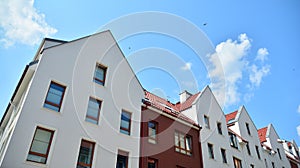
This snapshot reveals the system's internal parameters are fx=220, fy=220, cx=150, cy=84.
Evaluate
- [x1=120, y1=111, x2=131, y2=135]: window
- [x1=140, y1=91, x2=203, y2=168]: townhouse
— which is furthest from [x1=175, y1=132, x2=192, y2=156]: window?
[x1=120, y1=111, x2=131, y2=135]: window

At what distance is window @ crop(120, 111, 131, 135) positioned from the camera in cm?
1523

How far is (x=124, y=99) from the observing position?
16.2 m

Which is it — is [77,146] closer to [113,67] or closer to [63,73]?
[63,73]

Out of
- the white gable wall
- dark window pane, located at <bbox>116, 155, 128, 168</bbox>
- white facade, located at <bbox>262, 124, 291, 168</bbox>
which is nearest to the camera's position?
dark window pane, located at <bbox>116, 155, 128, 168</bbox>

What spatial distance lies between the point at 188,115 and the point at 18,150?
15778mm

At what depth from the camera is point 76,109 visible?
13070 mm

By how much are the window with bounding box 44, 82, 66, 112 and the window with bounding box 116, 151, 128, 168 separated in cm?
478

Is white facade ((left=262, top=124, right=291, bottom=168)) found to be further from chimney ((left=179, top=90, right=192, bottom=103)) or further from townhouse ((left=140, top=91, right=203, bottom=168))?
townhouse ((left=140, top=91, right=203, bottom=168))

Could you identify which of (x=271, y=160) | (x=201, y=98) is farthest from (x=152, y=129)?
(x=271, y=160)

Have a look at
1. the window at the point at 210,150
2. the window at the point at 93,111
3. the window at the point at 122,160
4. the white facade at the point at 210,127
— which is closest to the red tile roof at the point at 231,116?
the white facade at the point at 210,127

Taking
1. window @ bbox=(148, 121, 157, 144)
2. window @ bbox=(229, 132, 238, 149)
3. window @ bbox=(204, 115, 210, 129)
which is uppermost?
window @ bbox=(204, 115, 210, 129)

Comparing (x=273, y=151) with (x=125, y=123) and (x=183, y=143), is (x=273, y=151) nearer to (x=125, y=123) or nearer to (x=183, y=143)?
(x=183, y=143)

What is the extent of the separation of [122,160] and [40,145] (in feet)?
16.9

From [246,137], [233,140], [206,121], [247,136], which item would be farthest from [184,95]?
[247,136]
